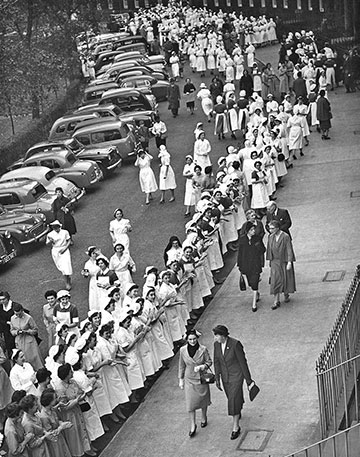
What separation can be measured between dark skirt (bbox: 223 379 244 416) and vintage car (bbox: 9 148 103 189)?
16319mm

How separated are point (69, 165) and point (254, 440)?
1763 centimetres

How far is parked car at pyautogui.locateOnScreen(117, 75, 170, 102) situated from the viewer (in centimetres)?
4222

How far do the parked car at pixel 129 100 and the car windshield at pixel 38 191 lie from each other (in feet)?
34.6

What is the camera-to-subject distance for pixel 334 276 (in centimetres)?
2055

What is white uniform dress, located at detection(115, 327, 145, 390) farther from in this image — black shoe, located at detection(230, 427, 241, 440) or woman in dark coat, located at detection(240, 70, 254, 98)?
woman in dark coat, located at detection(240, 70, 254, 98)

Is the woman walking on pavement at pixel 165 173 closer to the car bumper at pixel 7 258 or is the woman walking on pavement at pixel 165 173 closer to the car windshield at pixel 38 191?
the car windshield at pixel 38 191

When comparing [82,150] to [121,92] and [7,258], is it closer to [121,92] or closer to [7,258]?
[121,92]

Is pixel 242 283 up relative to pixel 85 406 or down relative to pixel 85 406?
down

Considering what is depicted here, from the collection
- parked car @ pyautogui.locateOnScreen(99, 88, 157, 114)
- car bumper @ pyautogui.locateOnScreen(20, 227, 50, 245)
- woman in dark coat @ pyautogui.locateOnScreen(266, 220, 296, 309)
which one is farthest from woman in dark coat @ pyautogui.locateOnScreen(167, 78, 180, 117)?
woman in dark coat @ pyautogui.locateOnScreen(266, 220, 296, 309)

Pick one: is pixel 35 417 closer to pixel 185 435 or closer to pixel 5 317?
pixel 185 435

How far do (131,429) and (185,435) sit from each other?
3.19ft

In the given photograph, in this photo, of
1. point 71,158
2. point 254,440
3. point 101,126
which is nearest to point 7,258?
point 71,158

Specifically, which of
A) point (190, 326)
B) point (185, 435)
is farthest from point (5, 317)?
point (185, 435)

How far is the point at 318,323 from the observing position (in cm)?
1845
